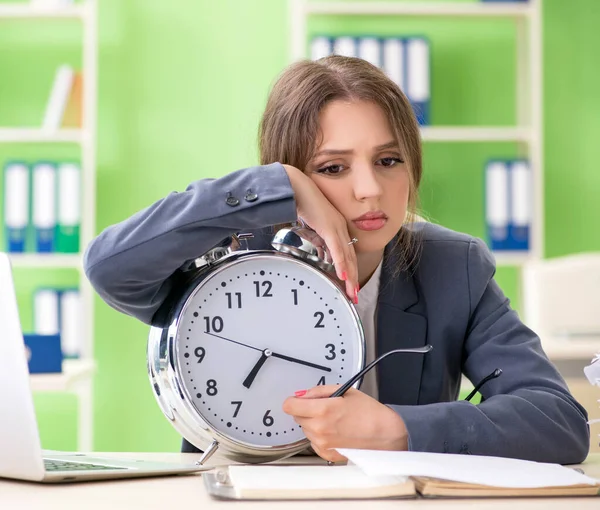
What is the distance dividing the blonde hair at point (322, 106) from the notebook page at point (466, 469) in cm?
55

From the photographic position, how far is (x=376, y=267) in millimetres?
1696

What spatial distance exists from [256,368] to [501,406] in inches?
14.3

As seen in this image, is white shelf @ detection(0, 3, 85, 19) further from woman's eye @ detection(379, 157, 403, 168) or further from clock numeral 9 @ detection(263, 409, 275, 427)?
clock numeral 9 @ detection(263, 409, 275, 427)

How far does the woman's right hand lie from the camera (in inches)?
54.6

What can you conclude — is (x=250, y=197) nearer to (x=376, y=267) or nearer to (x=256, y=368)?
(x=256, y=368)

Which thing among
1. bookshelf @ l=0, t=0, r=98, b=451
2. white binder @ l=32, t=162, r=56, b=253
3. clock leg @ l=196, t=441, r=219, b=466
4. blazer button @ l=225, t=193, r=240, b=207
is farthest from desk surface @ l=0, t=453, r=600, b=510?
white binder @ l=32, t=162, r=56, b=253

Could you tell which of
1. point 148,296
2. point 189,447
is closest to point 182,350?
point 148,296

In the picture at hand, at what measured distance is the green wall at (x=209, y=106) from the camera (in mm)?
4273

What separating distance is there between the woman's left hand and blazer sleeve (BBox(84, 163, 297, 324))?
0.28 meters

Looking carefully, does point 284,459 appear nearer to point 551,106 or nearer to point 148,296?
point 148,296

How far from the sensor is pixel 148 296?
1.40 meters

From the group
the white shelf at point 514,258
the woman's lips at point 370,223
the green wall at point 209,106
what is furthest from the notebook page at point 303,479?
the green wall at point 209,106

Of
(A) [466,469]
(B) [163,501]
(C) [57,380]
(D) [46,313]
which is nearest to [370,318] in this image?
(A) [466,469]

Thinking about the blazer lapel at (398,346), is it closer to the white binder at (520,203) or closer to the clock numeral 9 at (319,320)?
the clock numeral 9 at (319,320)
